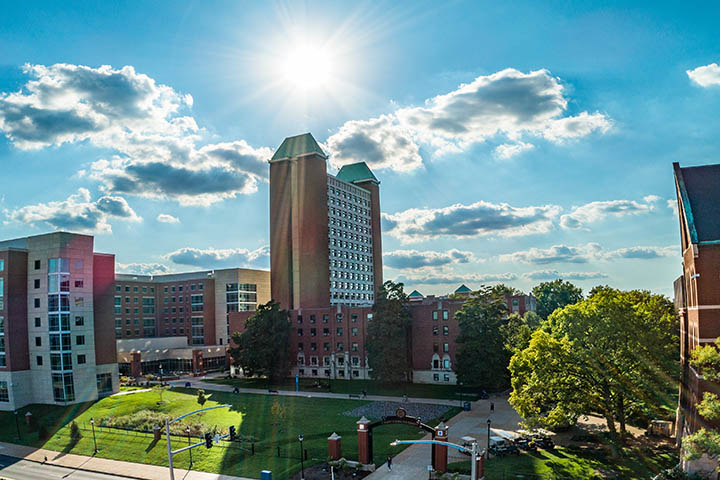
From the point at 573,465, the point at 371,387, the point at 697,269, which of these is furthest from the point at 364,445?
the point at 371,387

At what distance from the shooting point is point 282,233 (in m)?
110

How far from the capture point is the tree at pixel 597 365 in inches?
1426

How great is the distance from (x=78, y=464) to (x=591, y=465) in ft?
138

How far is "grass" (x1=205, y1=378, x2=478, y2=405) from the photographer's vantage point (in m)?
67.7

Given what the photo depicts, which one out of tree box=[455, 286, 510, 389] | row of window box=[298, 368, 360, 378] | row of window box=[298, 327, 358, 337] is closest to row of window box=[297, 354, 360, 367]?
row of window box=[298, 368, 360, 378]

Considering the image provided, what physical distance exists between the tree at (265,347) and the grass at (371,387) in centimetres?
244

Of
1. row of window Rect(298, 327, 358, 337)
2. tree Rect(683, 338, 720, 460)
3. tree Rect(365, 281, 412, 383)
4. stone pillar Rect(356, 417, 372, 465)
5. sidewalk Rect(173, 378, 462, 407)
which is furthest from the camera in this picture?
row of window Rect(298, 327, 358, 337)

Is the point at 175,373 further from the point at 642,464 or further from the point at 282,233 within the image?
the point at 642,464

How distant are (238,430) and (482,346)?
32.1m

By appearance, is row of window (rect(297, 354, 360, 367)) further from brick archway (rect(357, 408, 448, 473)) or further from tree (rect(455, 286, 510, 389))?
brick archway (rect(357, 408, 448, 473))

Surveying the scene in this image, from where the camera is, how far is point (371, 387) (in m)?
74.4

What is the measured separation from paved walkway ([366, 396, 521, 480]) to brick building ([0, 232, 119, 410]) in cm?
4804

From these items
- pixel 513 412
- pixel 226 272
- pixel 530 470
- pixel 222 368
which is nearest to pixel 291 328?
pixel 222 368

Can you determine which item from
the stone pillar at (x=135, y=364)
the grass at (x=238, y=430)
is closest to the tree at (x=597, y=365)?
the grass at (x=238, y=430)
